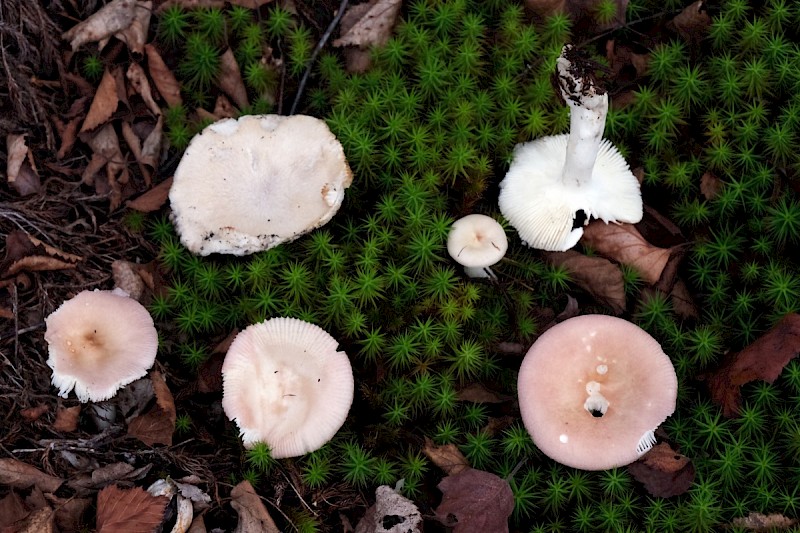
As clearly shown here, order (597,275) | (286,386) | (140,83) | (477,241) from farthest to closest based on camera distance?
1. (140,83)
2. (597,275)
3. (477,241)
4. (286,386)

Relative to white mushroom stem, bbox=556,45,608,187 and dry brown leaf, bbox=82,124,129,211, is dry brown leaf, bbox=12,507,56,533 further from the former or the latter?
white mushroom stem, bbox=556,45,608,187

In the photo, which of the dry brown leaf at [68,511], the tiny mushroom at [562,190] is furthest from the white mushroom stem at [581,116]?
the dry brown leaf at [68,511]

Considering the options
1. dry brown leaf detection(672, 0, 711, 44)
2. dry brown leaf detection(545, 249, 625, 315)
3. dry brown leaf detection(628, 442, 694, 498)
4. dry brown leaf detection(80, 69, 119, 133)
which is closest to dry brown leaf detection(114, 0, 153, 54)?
dry brown leaf detection(80, 69, 119, 133)

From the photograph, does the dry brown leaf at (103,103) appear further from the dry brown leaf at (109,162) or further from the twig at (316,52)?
the twig at (316,52)

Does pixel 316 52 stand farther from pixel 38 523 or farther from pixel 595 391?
pixel 38 523

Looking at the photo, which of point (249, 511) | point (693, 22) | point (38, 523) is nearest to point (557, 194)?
point (693, 22)
